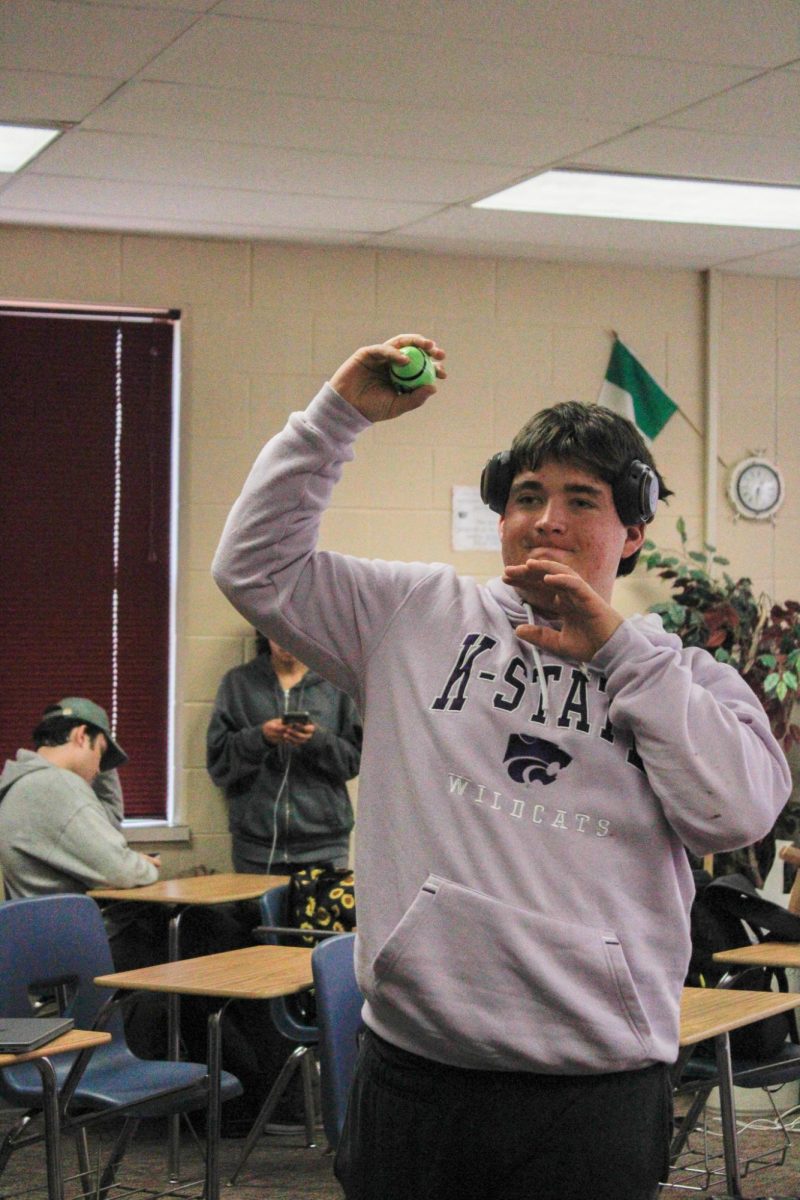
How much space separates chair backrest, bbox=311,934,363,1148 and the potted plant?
9.02 feet

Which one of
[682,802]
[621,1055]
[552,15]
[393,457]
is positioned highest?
[552,15]

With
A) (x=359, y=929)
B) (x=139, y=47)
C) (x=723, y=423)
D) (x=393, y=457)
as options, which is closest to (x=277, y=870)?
(x=393, y=457)

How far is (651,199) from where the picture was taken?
5395mm

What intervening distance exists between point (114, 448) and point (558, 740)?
4.70 m

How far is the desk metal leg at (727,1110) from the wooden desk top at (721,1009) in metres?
0.07

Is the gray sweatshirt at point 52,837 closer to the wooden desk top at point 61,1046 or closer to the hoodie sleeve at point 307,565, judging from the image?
the wooden desk top at point 61,1046

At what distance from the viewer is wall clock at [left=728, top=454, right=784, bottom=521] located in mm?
6578

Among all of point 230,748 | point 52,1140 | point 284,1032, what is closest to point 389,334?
point 230,748

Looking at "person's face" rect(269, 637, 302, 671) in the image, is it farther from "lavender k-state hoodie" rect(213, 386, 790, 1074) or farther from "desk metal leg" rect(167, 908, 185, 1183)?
"lavender k-state hoodie" rect(213, 386, 790, 1074)

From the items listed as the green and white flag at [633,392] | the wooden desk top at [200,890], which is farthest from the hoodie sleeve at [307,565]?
the green and white flag at [633,392]

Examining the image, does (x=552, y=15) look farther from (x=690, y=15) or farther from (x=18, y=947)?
(x=18, y=947)

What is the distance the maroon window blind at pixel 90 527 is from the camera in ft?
19.4

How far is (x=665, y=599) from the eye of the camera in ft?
21.4

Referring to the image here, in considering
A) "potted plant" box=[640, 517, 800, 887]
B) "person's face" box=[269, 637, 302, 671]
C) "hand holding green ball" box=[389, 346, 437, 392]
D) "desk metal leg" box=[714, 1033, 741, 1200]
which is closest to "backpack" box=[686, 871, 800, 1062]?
"desk metal leg" box=[714, 1033, 741, 1200]
